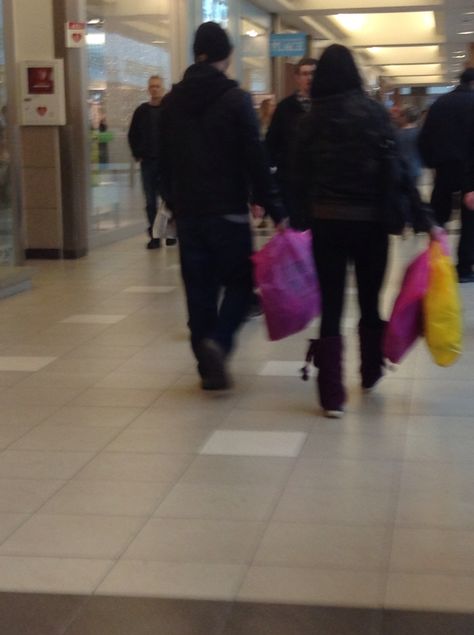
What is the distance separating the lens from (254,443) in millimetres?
5008

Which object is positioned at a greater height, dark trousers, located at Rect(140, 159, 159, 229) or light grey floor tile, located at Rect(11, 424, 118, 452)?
dark trousers, located at Rect(140, 159, 159, 229)

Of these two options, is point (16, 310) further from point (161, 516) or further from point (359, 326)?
point (161, 516)

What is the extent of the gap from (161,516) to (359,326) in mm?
2032

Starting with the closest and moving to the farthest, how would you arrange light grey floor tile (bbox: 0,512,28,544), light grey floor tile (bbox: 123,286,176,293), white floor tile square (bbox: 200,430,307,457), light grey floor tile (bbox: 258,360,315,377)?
light grey floor tile (bbox: 0,512,28,544) < white floor tile square (bbox: 200,430,307,457) < light grey floor tile (bbox: 258,360,315,377) < light grey floor tile (bbox: 123,286,176,293)

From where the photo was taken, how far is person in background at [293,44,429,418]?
17.1ft

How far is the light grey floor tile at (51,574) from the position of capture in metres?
3.47

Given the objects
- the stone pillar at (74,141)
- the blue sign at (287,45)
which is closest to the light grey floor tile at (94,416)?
the stone pillar at (74,141)

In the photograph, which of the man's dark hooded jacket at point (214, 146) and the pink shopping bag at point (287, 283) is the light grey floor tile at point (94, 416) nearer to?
the pink shopping bag at point (287, 283)

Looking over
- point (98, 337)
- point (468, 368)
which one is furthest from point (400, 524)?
point (98, 337)

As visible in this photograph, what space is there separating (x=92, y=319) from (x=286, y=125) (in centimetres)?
198


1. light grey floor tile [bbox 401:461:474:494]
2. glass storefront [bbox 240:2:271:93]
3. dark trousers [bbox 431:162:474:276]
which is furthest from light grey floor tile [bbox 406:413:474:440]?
glass storefront [bbox 240:2:271:93]

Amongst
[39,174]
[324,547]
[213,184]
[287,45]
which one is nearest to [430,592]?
[324,547]

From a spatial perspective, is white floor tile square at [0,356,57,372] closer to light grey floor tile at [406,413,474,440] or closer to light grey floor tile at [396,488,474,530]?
light grey floor tile at [406,413,474,440]

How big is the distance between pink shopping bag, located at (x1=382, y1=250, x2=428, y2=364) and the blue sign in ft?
55.2
